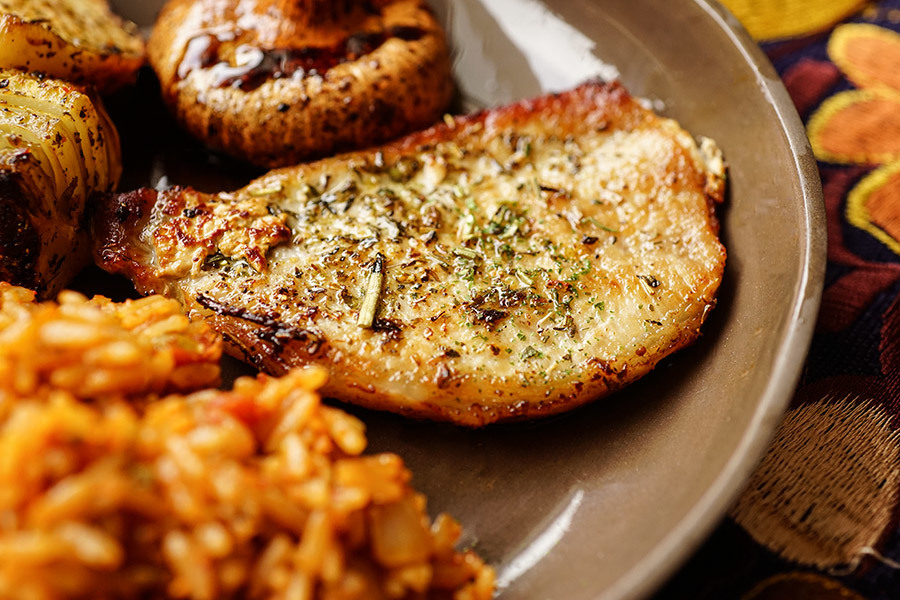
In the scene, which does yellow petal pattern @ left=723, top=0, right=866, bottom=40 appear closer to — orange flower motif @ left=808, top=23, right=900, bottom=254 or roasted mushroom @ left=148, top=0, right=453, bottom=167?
orange flower motif @ left=808, top=23, right=900, bottom=254

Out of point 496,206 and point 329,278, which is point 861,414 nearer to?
point 496,206

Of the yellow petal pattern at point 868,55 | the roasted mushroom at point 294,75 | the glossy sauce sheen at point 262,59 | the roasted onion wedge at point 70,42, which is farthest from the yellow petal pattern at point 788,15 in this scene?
the roasted onion wedge at point 70,42

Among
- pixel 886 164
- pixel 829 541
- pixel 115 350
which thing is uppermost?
pixel 115 350

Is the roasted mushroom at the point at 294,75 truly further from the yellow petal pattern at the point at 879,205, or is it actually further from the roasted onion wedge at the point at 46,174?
the yellow petal pattern at the point at 879,205

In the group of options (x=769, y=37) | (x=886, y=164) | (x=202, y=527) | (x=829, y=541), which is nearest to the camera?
(x=202, y=527)

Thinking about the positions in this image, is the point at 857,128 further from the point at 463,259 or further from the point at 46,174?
→ the point at 46,174

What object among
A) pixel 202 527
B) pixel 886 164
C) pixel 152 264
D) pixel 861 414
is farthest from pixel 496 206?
pixel 886 164
